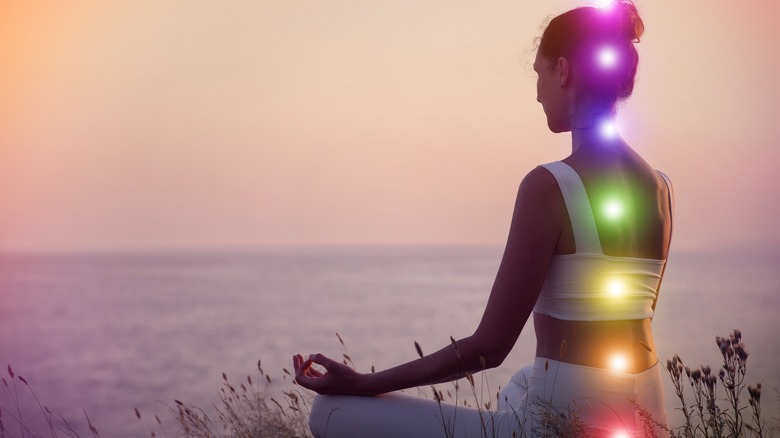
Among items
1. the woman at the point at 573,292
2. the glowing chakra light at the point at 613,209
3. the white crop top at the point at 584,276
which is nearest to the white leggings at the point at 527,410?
the woman at the point at 573,292

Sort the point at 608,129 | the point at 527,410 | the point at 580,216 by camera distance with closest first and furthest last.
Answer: the point at 580,216 → the point at 527,410 → the point at 608,129

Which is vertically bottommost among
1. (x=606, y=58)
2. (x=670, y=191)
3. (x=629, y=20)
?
(x=670, y=191)

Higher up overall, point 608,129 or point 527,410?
point 608,129

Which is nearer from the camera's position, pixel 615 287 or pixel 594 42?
pixel 615 287

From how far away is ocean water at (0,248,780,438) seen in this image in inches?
1174

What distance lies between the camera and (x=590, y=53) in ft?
9.60

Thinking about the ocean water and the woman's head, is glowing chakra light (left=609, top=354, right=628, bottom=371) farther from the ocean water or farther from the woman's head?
the ocean water

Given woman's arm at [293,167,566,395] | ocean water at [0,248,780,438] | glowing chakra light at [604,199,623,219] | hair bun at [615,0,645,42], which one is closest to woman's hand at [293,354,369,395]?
woman's arm at [293,167,566,395]

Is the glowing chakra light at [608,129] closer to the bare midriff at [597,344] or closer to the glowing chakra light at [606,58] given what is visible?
the glowing chakra light at [606,58]

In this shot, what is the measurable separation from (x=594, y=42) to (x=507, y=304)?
37.5 inches

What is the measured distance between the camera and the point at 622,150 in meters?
2.94

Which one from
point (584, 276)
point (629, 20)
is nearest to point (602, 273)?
point (584, 276)

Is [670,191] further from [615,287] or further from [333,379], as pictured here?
[333,379]

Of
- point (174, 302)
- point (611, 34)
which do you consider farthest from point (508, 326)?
point (174, 302)
